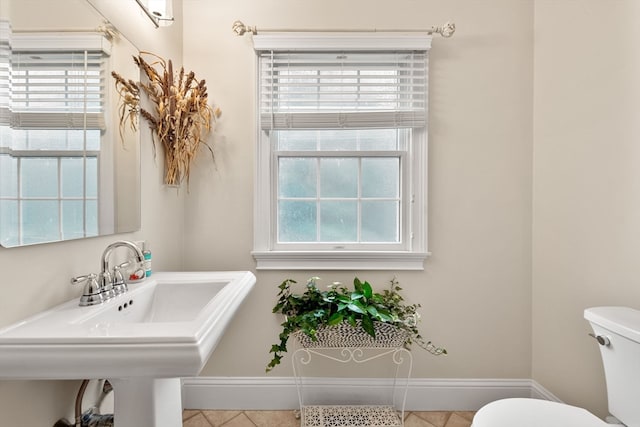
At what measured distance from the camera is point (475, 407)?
5.53 feet

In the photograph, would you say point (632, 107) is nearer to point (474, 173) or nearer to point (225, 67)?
point (474, 173)

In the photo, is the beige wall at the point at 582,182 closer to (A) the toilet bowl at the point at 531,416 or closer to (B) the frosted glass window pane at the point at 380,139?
(A) the toilet bowl at the point at 531,416

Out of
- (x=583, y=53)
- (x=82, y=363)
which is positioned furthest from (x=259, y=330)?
(x=583, y=53)

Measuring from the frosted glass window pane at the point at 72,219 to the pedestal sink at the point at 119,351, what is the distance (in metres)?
0.22

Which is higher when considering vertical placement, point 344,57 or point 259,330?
point 344,57

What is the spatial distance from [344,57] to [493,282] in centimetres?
155

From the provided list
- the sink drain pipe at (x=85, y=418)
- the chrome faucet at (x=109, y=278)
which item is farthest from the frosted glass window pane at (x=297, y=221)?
the sink drain pipe at (x=85, y=418)

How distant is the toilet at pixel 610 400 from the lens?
1003 mm

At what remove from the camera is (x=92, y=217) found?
1.03m

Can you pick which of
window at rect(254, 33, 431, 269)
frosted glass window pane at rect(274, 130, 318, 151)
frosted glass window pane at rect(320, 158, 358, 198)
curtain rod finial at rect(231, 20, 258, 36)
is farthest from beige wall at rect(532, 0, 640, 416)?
curtain rod finial at rect(231, 20, 258, 36)

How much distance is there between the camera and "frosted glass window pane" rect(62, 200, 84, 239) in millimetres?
925

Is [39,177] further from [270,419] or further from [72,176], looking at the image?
[270,419]

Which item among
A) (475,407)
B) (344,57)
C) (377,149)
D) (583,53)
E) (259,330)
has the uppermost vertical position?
(344,57)

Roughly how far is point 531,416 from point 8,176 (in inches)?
69.5
